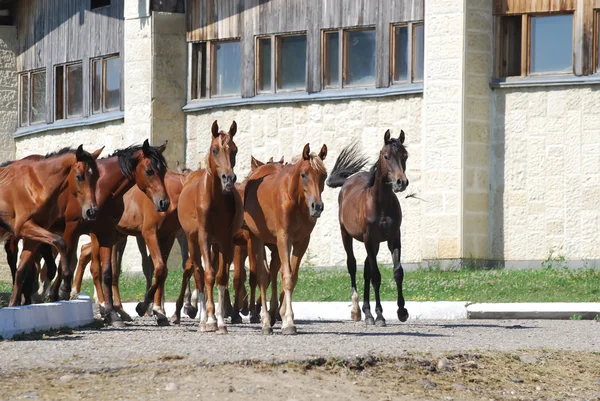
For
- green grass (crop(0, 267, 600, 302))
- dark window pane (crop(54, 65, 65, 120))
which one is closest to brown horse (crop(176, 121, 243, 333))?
green grass (crop(0, 267, 600, 302))

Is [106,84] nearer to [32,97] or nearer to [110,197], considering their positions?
[32,97]

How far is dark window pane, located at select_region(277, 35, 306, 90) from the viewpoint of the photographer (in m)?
29.5

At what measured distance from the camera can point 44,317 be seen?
1557cm

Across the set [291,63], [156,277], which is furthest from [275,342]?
[291,63]

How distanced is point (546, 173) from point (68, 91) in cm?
1411

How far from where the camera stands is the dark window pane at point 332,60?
29.0 meters

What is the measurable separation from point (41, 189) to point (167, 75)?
47.9 feet

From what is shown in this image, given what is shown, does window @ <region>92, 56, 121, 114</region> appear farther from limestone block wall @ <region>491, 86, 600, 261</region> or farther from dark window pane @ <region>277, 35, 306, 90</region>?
limestone block wall @ <region>491, 86, 600, 261</region>

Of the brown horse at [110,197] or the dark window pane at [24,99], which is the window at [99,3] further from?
the brown horse at [110,197]

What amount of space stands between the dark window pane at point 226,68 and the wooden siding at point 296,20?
12.6 inches

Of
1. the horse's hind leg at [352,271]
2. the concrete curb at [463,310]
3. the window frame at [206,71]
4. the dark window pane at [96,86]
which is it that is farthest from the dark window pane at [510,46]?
the dark window pane at [96,86]

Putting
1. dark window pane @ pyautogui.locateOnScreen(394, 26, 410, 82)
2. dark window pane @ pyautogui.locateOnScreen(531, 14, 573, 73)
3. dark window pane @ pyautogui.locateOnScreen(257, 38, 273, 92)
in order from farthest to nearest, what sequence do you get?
dark window pane @ pyautogui.locateOnScreen(257, 38, 273, 92), dark window pane @ pyautogui.locateOnScreen(394, 26, 410, 82), dark window pane @ pyautogui.locateOnScreen(531, 14, 573, 73)

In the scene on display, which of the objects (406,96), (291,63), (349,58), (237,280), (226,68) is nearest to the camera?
(237,280)

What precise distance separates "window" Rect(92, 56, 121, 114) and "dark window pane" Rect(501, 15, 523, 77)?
10270 mm
